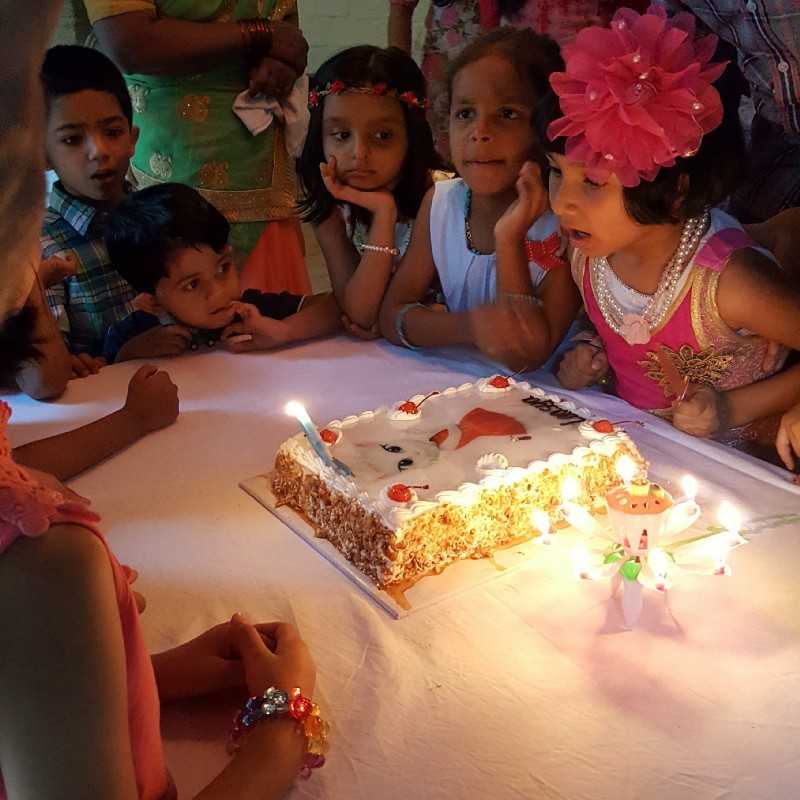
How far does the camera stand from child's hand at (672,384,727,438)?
159 cm

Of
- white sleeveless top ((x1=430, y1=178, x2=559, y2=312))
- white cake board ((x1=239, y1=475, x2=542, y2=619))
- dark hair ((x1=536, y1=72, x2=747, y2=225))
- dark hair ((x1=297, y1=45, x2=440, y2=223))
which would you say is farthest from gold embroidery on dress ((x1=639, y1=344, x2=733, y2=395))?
dark hair ((x1=297, y1=45, x2=440, y2=223))

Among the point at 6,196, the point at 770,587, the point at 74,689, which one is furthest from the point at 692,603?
the point at 6,196

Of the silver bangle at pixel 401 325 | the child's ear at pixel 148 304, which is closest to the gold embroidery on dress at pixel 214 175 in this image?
the child's ear at pixel 148 304

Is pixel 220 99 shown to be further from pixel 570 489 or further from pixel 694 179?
pixel 570 489

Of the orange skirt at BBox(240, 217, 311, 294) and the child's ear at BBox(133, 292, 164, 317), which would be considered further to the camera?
the orange skirt at BBox(240, 217, 311, 294)

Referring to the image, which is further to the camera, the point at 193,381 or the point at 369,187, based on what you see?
the point at 369,187

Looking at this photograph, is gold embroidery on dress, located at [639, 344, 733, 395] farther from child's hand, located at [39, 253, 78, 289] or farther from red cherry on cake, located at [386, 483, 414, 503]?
child's hand, located at [39, 253, 78, 289]

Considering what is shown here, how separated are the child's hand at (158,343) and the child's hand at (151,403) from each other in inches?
13.0

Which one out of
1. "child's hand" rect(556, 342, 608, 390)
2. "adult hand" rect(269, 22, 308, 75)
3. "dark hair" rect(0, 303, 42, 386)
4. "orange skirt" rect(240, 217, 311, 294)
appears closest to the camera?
"dark hair" rect(0, 303, 42, 386)

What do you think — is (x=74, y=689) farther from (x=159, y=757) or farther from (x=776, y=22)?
(x=776, y=22)

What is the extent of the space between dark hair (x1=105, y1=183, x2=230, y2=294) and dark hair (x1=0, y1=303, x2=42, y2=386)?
1196mm

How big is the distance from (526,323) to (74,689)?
137 cm

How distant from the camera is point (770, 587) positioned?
1.19 meters

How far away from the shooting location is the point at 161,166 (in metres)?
2.46
